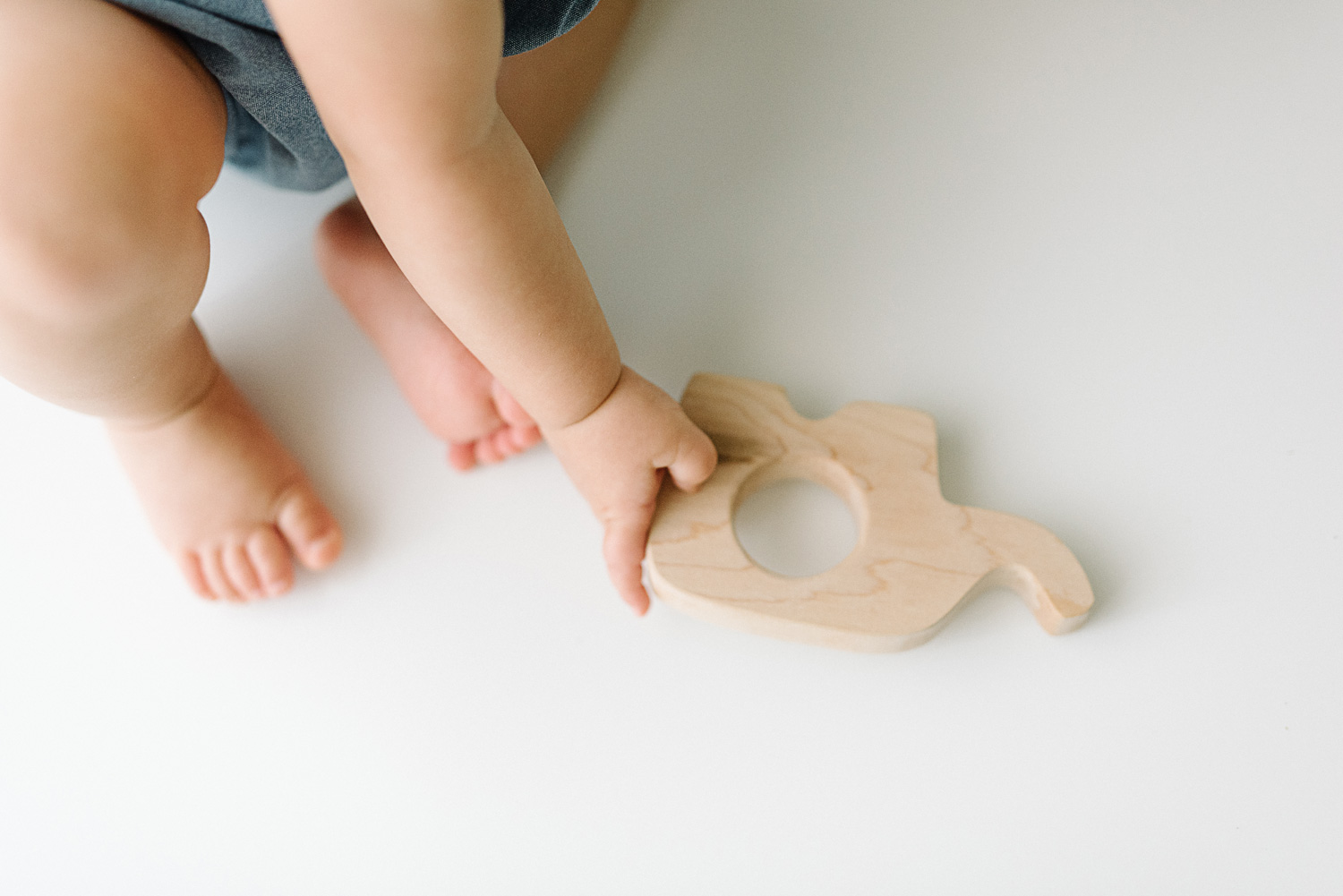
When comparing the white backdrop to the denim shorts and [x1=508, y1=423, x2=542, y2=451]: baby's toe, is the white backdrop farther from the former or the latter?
the denim shorts

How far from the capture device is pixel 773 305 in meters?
0.70

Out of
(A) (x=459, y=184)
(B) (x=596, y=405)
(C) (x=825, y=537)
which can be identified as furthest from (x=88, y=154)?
(C) (x=825, y=537)

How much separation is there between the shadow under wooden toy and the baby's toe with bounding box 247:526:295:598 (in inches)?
9.3

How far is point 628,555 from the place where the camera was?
1.95 feet

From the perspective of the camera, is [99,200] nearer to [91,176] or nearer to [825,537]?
[91,176]

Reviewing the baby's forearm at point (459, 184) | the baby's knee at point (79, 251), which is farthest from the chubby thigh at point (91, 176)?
the baby's forearm at point (459, 184)

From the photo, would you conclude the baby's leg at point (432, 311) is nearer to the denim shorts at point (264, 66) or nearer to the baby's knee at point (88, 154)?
the denim shorts at point (264, 66)

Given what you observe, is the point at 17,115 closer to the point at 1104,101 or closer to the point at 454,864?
the point at 454,864

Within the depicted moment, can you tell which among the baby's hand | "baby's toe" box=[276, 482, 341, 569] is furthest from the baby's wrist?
"baby's toe" box=[276, 482, 341, 569]

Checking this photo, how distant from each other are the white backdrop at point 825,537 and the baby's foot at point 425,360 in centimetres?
2

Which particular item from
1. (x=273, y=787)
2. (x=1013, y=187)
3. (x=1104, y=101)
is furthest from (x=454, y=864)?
(x=1104, y=101)

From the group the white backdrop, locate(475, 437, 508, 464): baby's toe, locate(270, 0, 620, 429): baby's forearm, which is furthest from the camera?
locate(475, 437, 508, 464): baby's toe

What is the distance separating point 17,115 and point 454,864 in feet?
1.40

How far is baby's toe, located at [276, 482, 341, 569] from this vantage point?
0.64 m
